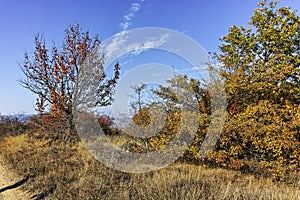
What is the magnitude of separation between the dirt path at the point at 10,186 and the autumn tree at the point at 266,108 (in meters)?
5.23

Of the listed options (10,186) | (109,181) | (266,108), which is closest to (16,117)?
(10,186)

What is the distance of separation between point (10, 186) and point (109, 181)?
239 centimetres

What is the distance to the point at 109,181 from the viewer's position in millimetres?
5578

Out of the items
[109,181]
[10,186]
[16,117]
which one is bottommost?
[10,186]

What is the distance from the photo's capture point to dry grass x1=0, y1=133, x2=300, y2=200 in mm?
4535

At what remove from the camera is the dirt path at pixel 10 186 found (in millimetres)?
5368

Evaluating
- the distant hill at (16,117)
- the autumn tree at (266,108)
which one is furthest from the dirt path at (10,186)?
the distant hill at (16,117)

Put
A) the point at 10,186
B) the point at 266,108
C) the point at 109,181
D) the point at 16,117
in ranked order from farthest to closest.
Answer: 1. the point at 16,117
2. the point at 266,108
3. the point at 10,186
4. the point at 109,181

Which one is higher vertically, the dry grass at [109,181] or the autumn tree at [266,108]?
the autumn tree at [266,108]

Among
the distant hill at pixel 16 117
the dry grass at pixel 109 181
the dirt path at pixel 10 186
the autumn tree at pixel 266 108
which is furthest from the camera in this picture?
the distant hill at pixel 16 117

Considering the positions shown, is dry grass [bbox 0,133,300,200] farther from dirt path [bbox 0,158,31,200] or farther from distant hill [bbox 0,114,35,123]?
distant hill [bbox 0,114,35,123]

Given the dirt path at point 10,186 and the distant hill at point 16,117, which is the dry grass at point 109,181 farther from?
the distant hill at point 16,117

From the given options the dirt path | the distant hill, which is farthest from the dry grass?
the distant hill

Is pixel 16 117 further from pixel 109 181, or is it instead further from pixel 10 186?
pixel 109 181
